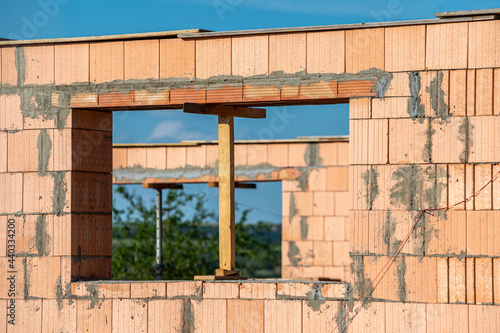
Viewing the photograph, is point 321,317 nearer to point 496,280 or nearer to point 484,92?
point 496,280

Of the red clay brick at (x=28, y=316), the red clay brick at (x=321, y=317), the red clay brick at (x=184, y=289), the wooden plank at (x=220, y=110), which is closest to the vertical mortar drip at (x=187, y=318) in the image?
the red clay brick at (x=184, y=289)

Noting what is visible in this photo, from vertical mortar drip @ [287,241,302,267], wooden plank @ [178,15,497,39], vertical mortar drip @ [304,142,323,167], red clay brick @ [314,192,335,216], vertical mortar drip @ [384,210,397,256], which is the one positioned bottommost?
vertical mortar drip @ [287,241,302,267]

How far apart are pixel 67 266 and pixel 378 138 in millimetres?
4160

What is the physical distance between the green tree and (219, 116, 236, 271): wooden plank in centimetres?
1532

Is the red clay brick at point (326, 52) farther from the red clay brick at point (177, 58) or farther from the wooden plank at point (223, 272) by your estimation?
the wooden plank at point (223, 272)

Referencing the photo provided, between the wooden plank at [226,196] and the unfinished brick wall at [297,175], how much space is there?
690 cm

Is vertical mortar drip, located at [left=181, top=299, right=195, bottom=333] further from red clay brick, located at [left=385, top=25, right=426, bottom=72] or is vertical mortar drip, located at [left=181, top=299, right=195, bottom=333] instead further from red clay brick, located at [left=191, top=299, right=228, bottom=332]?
red clay brick, located at [left=385, top=25, right=426, bottom=72]

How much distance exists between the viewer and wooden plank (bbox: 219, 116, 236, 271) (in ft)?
35.2

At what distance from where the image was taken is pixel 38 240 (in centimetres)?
1116

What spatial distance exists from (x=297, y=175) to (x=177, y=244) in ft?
32.8

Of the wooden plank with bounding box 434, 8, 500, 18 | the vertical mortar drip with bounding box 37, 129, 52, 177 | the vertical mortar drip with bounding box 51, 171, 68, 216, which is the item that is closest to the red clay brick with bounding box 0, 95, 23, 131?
the vertical mortar drip with bounding box 37, 129, 52, 177

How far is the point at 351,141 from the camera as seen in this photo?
10.1m

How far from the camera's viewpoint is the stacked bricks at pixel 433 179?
31.8 feet

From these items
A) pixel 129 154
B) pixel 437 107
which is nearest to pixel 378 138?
pixel 437 107
